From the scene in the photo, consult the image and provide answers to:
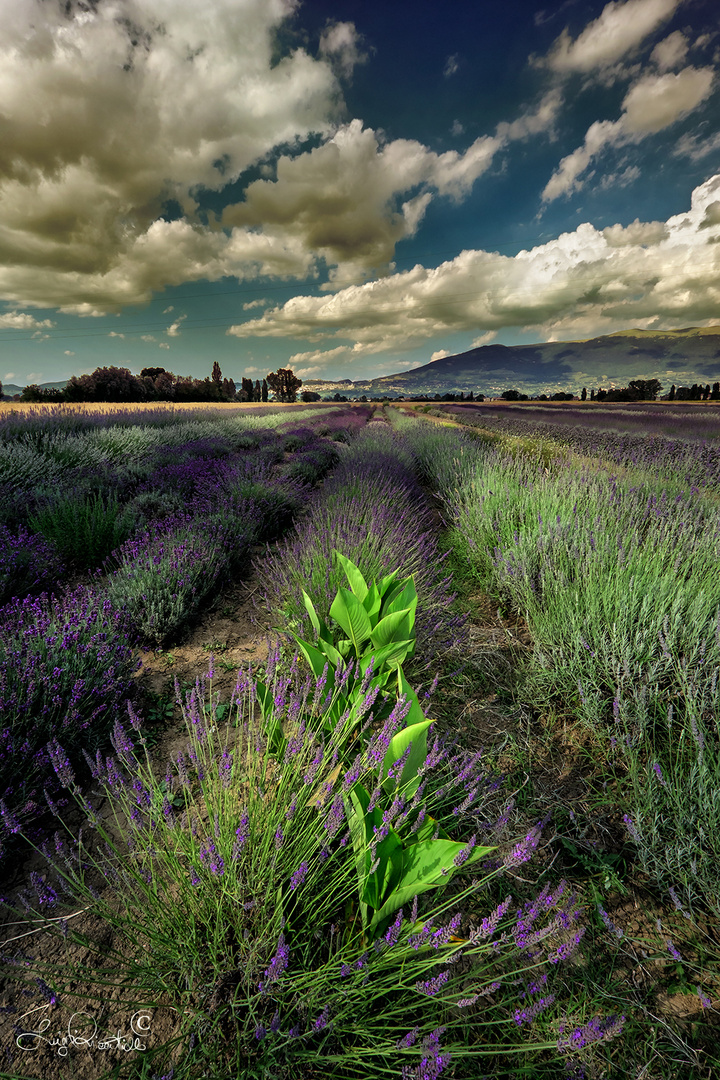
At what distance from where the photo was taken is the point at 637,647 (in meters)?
2.00

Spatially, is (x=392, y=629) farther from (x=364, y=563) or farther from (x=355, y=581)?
(x=364, y=563)

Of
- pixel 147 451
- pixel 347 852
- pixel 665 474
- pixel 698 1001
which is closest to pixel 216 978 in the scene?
pixel 347 852

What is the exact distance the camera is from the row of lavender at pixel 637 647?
142 centimetres

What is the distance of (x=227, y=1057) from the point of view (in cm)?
98

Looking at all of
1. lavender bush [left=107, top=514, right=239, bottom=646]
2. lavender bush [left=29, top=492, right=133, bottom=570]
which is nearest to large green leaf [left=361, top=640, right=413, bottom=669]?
lavender bush [left=107, top=514, right=239, bottom=646]

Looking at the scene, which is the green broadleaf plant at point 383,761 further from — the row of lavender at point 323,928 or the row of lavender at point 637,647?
the row of lavender at point 637,647

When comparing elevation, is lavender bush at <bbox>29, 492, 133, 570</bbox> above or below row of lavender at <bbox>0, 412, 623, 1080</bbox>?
above

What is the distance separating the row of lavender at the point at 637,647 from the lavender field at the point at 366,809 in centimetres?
2

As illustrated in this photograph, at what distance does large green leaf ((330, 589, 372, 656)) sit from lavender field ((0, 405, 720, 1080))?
0.06ft

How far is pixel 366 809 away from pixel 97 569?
11.2 ft

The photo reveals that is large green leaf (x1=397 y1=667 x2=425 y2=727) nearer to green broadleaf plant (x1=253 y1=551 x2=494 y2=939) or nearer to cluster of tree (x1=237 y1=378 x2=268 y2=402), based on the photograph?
green broadleaf plant (x1=253 y1=551 x2=494 y2=939)

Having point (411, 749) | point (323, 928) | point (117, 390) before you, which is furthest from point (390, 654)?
point (117, 390)

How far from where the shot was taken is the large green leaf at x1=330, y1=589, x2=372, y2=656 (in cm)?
192

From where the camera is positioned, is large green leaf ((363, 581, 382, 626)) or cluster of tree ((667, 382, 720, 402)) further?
cluster of tree ((667, 382, 720, 402))
